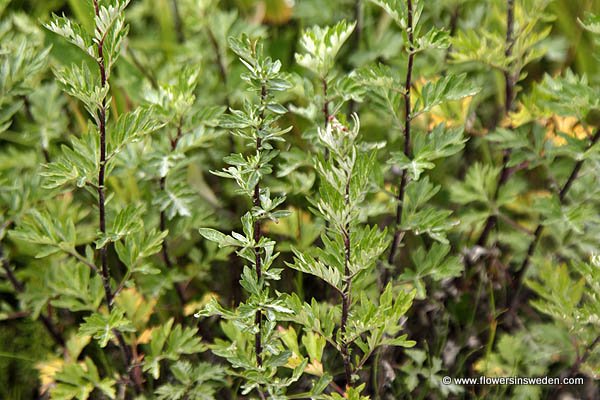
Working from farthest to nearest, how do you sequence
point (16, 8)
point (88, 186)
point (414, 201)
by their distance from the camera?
point (16, 8), point (414, 201), point (88, 186)

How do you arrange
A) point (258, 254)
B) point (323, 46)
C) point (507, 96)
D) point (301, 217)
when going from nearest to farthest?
1. point (258, 254)
2. point (323, 46)
3. point (507, 96)
4. point (301, 217)

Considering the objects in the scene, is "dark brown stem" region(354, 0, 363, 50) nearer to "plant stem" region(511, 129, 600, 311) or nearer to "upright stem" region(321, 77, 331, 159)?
"upright stem" region(321, 77, 331, 159)

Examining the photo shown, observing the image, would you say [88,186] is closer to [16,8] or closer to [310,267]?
[310,267]

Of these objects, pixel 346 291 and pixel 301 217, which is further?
pixel 301 217

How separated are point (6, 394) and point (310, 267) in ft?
3.44

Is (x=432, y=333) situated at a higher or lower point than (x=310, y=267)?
lower

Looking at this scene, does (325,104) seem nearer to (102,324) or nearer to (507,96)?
(507,96)

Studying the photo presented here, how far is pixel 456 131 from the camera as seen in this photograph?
53.4 inches

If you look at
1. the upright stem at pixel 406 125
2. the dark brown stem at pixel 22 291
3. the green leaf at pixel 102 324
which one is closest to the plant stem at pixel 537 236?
the upright stem at pixel 406 125

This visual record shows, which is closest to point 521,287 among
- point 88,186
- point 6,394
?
point 88,186

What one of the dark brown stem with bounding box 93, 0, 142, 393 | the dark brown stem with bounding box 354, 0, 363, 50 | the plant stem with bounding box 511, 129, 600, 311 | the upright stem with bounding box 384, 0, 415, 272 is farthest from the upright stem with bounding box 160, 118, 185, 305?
the plant stem with bounding box 511, 129, 600, 311

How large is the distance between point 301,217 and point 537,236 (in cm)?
64

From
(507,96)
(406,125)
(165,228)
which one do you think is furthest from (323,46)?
(165,228)

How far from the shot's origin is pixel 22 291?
64.7 inches
